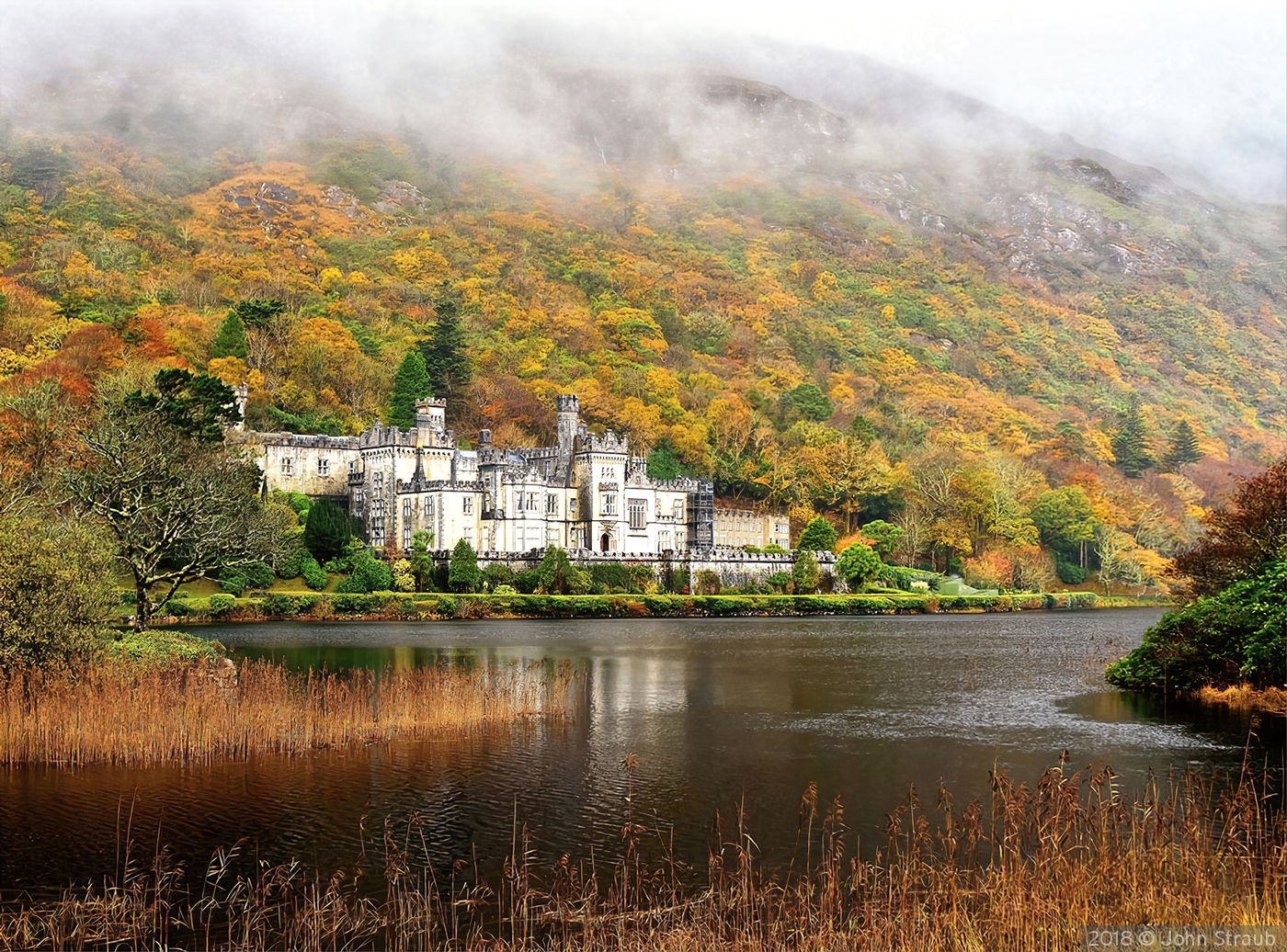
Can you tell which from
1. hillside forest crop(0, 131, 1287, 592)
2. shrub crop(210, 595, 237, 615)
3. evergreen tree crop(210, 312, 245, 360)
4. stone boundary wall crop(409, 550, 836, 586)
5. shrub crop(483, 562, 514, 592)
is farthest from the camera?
hillside forest crop(0, 131, 1287, 592)

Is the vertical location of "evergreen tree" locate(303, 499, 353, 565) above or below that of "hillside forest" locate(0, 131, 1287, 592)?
below

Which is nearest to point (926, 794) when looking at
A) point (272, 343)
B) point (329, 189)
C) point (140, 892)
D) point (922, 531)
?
point (140, 892)

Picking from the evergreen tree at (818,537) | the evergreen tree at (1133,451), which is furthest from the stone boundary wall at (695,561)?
the evergreen tree at (1133,451)

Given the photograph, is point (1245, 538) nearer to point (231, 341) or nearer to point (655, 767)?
point (655, 767)

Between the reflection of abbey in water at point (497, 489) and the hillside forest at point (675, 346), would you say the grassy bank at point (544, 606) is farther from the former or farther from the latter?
the hillside forest at point (675, 346)

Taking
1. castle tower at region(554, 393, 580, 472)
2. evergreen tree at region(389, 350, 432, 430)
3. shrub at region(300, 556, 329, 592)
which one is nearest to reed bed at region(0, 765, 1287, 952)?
shrub at region(300, 556, 329, 592)

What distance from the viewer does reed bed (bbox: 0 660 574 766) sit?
68.8 feet

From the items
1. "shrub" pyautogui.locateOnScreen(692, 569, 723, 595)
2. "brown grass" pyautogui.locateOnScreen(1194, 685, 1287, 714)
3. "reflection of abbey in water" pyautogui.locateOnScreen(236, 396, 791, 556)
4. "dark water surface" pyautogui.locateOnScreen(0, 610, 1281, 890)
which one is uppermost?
"reflection of abbey in water" pyautogui.locateOnScreen(236, 396, 791, 556)

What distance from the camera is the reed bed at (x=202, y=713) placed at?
21.0m

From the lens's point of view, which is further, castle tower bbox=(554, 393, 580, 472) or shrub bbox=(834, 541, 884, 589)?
castle tower bbox=(554, 393, 580, 472)

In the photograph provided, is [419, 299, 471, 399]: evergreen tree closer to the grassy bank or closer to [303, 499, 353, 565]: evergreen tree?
[303, 499, 353, 565]: evergreen tree

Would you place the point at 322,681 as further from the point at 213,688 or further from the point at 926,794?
the point at 926,794

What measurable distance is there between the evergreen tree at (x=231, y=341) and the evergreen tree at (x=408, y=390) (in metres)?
12.6

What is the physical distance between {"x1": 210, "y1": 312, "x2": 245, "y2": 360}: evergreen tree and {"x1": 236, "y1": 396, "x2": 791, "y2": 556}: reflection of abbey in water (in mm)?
16254
